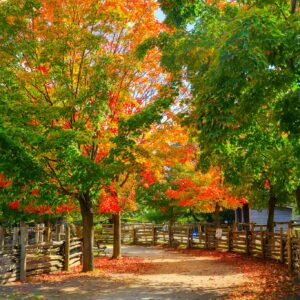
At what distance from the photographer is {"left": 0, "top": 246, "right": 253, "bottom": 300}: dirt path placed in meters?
11.7

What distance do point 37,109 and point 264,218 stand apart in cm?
2890

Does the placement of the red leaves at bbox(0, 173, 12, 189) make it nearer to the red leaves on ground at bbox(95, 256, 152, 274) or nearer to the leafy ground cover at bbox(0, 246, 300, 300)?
the leafy ground cover at bbox(0, 246, 300, 300)

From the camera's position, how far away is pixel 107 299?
11227mm

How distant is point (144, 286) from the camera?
13.2 meters

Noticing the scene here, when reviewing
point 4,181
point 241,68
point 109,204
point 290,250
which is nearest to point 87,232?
point 109,204

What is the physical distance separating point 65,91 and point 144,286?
6666mm

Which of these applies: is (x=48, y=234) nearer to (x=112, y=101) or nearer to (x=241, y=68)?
(x=112, y=101)

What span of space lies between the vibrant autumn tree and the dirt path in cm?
281

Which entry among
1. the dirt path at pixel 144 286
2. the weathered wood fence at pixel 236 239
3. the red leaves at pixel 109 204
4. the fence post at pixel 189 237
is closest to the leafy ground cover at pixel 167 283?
the dirt path at pixel 144 286

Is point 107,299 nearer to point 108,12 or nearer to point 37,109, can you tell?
point 37,109

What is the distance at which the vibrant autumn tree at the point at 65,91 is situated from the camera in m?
12.5

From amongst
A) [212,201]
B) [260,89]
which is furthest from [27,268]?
[212,201]

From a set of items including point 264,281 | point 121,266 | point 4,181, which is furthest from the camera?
point 121,266

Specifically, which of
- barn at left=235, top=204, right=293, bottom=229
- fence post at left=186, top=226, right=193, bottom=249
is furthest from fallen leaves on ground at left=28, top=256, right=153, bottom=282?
barn at left=235, top=204, right=293, bottom=229
